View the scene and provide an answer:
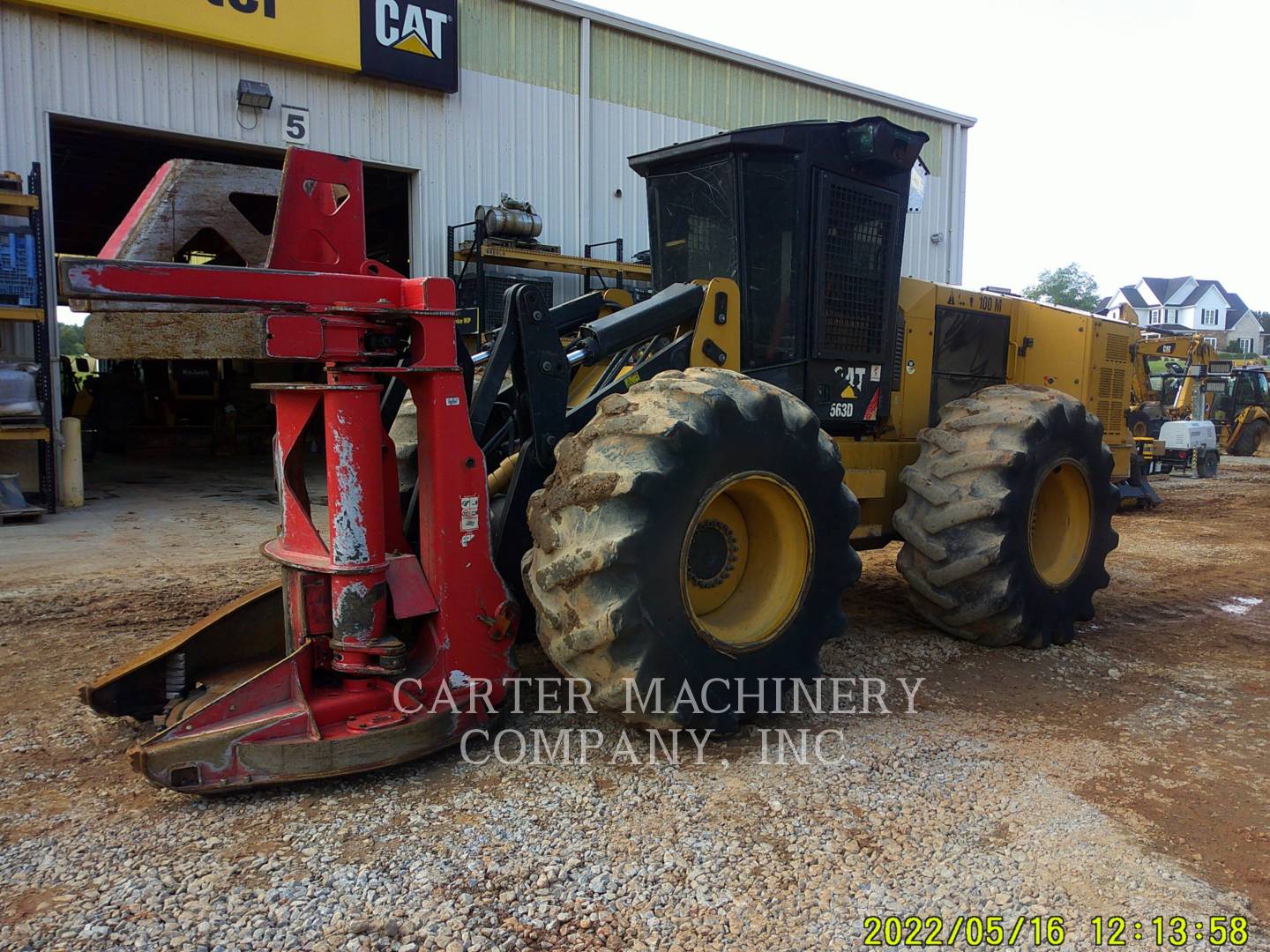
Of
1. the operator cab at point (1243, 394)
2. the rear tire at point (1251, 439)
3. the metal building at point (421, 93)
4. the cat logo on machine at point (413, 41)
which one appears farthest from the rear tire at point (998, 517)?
the rear tire at point (1251, 439)

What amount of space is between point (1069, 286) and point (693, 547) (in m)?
92.0

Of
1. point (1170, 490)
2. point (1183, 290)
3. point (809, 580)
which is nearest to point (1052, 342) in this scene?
point (809, 580)

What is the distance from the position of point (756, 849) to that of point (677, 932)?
0.50 metres

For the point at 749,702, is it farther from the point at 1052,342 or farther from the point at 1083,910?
the point at 1052,342

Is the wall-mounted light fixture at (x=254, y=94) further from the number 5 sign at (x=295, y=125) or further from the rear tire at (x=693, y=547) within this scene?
the rear tire at (x=693, y=547)

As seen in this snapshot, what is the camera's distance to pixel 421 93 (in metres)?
11.8

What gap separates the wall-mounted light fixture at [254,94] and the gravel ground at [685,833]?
7.71 meters

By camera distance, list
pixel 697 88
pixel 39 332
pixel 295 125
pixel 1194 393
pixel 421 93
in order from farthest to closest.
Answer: pixel 1194 393 → pixel 697 88 → pixel 421 93 → pixel 295 125 → pixel 39 332

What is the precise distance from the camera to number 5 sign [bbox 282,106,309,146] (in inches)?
428

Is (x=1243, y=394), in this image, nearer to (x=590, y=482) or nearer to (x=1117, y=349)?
(x=1117, y=349)

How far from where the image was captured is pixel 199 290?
2.92 m

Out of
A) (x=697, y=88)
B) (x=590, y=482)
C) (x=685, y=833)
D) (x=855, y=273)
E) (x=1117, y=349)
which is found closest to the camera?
(x=685, y=833)
